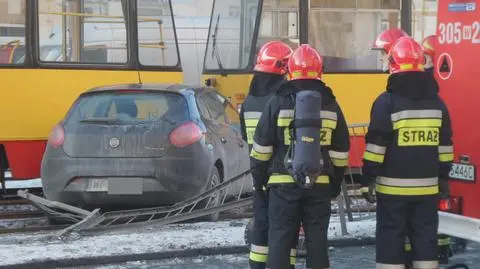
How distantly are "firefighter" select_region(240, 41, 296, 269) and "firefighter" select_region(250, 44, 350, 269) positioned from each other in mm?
509

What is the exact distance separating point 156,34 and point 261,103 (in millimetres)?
5514

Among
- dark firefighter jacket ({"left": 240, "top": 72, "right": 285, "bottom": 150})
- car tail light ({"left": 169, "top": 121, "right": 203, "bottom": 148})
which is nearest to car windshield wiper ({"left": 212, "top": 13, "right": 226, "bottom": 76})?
car tail light ({"left": 169, "top": 121, "right": 203, "bottom": 148})

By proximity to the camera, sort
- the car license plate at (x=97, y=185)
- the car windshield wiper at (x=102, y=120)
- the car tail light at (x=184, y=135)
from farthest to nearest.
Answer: the car windshield wiper at (x=102, y=120)
the car tail light at (x=184, y=135)
the car license plate at (x=97, y=185)

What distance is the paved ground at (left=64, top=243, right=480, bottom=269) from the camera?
722 centimetres

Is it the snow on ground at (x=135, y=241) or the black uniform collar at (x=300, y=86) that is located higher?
the black uniform collar at (x=300, y=86)

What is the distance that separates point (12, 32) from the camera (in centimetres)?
1084

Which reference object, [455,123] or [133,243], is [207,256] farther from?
[455,123]

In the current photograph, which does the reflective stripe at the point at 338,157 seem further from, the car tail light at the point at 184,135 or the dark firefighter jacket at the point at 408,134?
the car tail light at the point at 184,135

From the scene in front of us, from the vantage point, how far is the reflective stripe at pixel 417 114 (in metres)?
5.64

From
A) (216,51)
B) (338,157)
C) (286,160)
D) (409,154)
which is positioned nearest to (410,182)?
(409,154)

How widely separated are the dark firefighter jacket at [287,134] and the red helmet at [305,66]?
2.1 inches

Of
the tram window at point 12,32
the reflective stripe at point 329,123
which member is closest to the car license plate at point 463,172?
the reflective stripe at point 329,123

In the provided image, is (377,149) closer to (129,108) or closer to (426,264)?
(426,264)

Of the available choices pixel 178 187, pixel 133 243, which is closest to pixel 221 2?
pixel 178 187
